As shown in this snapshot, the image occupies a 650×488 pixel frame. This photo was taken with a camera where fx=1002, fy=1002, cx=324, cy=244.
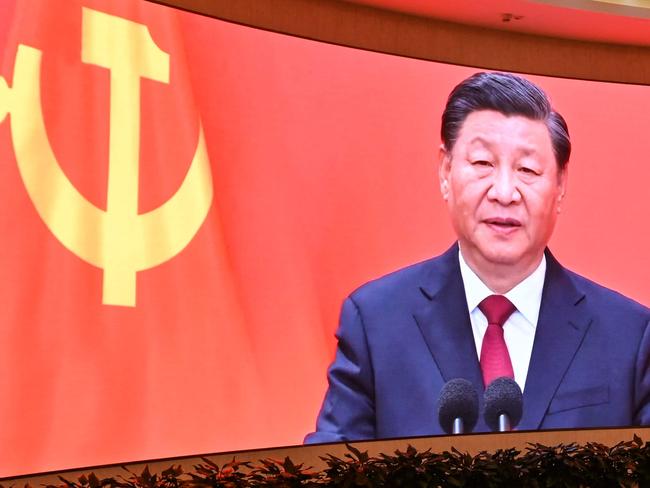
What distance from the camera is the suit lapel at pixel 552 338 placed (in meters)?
6.83

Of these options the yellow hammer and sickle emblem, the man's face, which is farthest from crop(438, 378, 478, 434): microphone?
the yellow hammer and sickle emblem

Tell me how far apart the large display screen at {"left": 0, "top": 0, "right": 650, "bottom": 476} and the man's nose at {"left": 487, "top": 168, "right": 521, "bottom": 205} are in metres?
0.37

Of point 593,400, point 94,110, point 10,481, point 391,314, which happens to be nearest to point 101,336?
point 10,481

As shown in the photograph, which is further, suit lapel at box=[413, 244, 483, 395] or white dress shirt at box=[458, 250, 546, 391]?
white dress shirt at box=[458, 250, 546, 391]

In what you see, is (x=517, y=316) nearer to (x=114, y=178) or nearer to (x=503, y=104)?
(x=503, y=104)

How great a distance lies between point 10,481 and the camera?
16.4 ft

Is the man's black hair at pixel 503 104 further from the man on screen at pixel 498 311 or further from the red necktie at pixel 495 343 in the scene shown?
the red necktie at pixel 495 343

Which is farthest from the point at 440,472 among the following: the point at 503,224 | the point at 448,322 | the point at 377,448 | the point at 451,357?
the point at 503,224

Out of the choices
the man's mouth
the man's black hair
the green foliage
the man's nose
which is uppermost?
the man's black hair

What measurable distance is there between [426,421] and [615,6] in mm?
3336

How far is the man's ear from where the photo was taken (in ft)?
22.6

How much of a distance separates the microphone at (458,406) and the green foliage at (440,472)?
1.71m

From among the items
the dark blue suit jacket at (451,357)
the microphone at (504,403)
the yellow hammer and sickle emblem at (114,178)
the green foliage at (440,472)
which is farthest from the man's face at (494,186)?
the green foliage at (440,472)

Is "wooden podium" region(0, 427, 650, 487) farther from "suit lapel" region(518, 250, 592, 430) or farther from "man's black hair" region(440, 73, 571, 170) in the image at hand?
"man's black hair" region(440, 73, 571, 170)
